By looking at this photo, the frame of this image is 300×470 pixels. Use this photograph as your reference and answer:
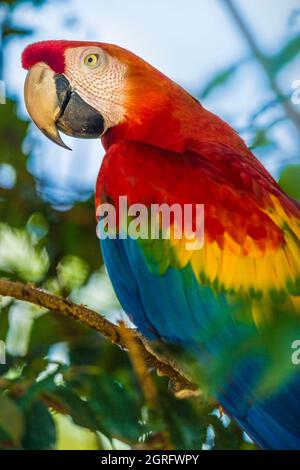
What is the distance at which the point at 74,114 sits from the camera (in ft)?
5.31

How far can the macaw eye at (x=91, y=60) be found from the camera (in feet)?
5.32

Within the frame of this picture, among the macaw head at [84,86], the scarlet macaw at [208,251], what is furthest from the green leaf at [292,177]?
the macaw head at [84,86]

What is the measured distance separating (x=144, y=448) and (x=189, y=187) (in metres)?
0.46

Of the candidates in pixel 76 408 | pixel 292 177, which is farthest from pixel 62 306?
pixel 292 177

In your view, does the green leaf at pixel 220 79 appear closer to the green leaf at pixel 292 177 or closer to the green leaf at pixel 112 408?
the green leaf at pixel 292 177

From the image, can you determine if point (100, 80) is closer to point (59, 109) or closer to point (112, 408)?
point (59, 109)

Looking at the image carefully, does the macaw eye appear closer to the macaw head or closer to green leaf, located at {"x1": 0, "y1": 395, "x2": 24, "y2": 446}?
the macaw head

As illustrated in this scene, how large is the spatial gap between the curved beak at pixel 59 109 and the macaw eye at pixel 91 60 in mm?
61

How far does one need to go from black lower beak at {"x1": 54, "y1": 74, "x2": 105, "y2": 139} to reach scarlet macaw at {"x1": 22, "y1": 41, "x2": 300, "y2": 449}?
0.06m

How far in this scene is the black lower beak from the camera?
1.61m

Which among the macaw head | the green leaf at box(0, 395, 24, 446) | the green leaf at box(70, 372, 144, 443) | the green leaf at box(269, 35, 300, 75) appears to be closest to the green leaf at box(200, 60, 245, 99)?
the green leaf at box(269, 35, 300, 75)

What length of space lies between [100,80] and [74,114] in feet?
0.31

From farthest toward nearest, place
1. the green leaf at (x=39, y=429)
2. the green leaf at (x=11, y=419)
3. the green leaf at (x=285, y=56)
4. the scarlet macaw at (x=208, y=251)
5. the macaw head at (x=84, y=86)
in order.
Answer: the macaw head at (x=84, y=86)
the scarlet macaw at (x=208, y=251)
the green leaf at (x=39, y=429)
the green leaf at (x=11, y=419)
the green leaf at (x=285, y=56)
